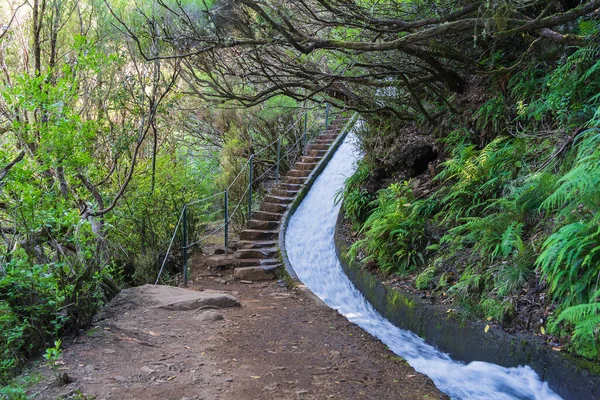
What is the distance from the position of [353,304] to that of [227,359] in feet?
10.3

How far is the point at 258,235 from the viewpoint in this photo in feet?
32.0

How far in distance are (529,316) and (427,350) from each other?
1341 millimetres

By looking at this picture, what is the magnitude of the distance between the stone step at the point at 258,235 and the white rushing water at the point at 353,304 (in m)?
0.28

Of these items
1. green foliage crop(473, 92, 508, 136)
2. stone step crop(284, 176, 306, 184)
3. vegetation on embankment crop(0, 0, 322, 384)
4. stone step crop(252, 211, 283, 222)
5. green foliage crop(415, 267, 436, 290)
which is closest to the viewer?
vegetation on embankment crop(0, 0, 322, 384)

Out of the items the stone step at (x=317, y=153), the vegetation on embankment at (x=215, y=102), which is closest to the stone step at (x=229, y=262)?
the vegetation on embankment at (x=215, y=102)

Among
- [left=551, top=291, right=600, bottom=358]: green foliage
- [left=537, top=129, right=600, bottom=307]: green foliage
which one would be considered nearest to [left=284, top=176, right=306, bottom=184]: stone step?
[left=537, top=129, right=600, bottom=307]: green foliage

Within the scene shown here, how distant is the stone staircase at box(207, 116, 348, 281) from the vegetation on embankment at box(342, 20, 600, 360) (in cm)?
179

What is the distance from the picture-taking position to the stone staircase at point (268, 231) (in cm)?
868

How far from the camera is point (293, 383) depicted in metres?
4.11

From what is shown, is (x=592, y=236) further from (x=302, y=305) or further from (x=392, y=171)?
(x=392, y=171)

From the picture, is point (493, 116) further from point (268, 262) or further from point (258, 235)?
point (258, 235)

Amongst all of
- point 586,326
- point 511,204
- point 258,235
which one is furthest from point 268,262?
point 586,326

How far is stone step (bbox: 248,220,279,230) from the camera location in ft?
33.0

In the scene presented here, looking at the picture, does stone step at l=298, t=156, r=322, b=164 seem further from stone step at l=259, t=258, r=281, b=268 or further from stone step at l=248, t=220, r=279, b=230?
stone step at l=259, t=258, r=281, b=268
